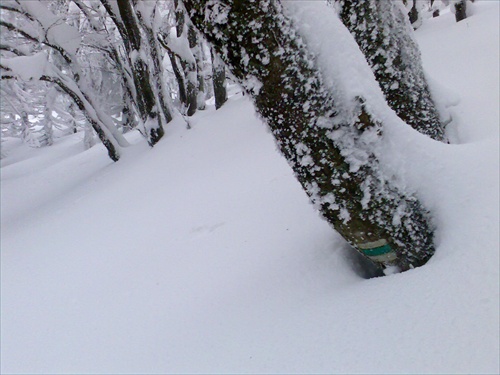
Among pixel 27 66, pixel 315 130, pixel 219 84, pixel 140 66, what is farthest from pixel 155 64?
pixel 315 130

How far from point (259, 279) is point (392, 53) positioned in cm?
165

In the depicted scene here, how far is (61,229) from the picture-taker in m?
5.52

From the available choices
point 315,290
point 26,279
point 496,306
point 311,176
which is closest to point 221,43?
point 311,176

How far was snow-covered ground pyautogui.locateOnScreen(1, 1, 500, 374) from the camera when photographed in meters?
1.43

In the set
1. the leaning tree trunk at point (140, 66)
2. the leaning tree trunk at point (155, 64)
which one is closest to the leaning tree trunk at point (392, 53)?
the leaning tree trunk at point (140, 66)

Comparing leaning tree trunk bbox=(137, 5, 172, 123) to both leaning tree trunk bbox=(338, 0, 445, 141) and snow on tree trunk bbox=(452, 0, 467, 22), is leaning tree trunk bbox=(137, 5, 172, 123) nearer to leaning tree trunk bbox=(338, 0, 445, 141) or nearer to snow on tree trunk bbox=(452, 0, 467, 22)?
leaning tree trunk bbox=(338, 0, 445, 141)

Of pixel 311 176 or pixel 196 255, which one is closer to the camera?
pixel 311 176

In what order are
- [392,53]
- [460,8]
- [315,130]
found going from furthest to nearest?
[460,8] → [392,53] → [315,130]

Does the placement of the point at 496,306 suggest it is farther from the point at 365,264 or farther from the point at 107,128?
the point at 107,128

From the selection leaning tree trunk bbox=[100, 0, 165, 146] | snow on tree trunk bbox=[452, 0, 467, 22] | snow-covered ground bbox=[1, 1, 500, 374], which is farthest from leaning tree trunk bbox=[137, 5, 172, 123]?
snow on tree trunk bbox=[452, 0, 467, 22]

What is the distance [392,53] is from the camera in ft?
8.03

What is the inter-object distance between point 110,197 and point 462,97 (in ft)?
16.2

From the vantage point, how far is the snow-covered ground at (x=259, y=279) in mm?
1435

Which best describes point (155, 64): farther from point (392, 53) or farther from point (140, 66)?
point (392, 53)
